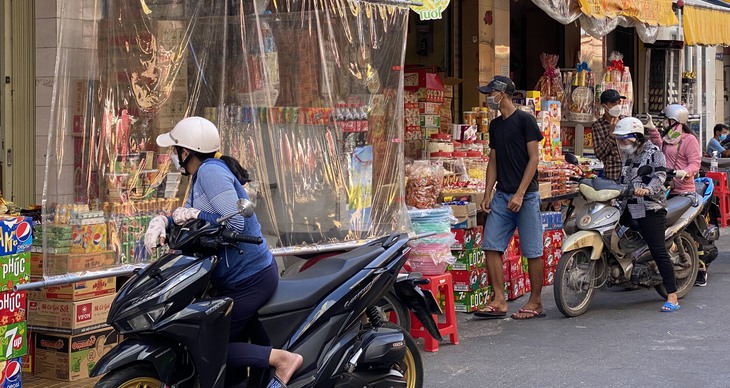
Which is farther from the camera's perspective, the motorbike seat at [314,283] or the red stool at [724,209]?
the red stool at [724,209]

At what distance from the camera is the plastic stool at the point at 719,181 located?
1406 centimetres

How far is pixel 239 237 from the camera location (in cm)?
454

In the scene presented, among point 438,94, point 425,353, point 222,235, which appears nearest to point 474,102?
point 438,94

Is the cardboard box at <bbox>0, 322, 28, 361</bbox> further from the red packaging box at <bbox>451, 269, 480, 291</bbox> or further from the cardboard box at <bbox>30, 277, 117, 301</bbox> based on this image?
the red packaging box at <bbox>451, 269, 480, 291</bbox>

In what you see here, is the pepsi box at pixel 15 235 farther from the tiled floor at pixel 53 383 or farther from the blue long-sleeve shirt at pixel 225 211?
the blue long-sleeve shirt at pixel 225 211

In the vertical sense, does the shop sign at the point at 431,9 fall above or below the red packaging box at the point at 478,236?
above

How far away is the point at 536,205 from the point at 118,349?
14.1 ft

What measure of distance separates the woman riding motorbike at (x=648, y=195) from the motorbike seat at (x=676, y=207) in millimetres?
305

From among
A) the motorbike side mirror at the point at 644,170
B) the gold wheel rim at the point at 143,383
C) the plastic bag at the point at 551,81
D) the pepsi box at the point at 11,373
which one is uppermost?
the plastic bag at the point at 551,81

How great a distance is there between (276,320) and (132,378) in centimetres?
80

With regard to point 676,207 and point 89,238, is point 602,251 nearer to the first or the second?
point 676,207

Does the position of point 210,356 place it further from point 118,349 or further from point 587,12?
point 587,12

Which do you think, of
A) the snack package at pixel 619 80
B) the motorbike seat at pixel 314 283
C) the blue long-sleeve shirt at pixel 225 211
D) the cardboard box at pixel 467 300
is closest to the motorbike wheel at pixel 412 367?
the motorbike seat at pixel 314 283

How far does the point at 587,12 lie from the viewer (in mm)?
10047
